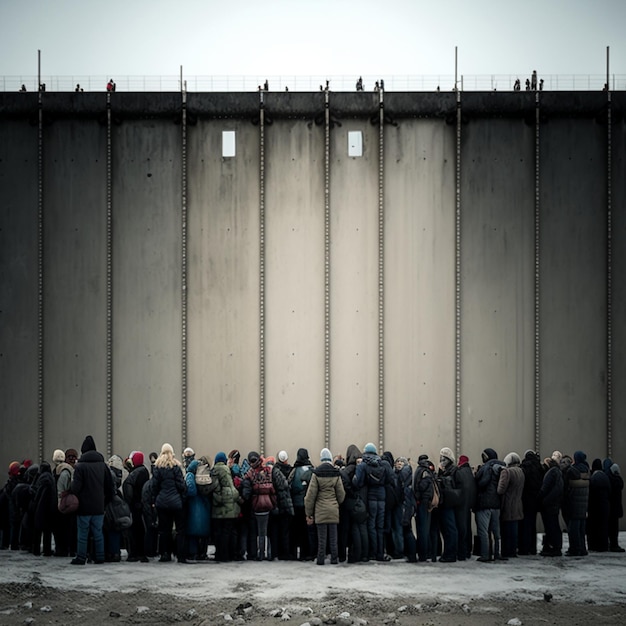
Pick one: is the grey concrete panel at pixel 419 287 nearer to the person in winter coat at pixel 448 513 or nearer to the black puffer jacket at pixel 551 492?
the black puffer jacket at pixel 551 492

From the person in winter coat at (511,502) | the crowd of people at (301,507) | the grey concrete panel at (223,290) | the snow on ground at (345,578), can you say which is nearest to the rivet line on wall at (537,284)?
the crowd of people at (301,507)

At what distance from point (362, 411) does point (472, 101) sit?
6.69 meters

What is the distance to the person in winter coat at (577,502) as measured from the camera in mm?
14367

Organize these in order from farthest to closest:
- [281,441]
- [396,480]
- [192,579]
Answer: [281,441] < [396,480] < [192,579]

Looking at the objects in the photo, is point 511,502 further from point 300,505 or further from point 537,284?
point 537,284

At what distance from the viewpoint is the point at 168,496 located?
13.5m

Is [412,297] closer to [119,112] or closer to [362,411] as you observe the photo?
[362,411]

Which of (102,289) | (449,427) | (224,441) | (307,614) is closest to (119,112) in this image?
(102,289)

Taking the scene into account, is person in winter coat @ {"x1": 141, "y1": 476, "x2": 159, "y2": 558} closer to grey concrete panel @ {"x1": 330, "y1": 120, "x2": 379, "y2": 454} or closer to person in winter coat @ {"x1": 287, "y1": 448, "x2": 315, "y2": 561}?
person in winter coat @ {"x1": 287, "y1": 448, "x2": 315, "y2": 561}

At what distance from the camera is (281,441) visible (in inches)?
709

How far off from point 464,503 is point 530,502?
121cm

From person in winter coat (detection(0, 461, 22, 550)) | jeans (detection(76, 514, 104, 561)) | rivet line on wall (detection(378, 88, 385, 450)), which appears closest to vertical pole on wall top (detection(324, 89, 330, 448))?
rivet line on wall (detection(378, 88, 385, 450))

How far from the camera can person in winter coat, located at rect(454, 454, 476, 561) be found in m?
13.9

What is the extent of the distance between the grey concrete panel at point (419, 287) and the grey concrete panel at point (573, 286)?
6.27 feet
